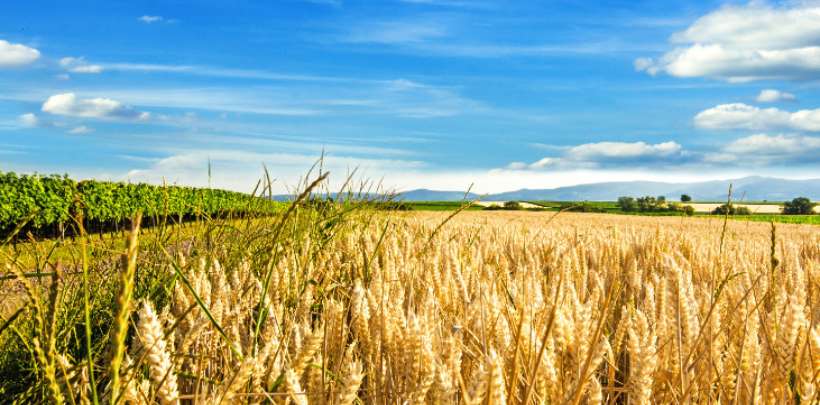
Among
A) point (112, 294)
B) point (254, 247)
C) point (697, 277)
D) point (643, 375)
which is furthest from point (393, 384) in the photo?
point (697, 277)

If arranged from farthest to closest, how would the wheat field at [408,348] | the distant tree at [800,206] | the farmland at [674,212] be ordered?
the distant tree at [800,206] < the farmland at [674,212] < the wheat field at [408,348]

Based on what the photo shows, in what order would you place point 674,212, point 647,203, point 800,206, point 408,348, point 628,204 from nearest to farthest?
point 408,348 < point 674,212 < point 800,206 < point 647,203 < point 628,204

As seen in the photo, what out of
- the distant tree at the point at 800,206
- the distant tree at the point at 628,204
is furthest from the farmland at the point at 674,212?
the distant tree at the point at 628,204

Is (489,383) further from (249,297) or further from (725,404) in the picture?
(249,297)

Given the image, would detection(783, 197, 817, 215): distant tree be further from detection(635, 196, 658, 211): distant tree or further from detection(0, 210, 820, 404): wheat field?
detection(0, 210, 820, 404): wheat field

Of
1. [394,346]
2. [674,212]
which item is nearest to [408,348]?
[394,346]

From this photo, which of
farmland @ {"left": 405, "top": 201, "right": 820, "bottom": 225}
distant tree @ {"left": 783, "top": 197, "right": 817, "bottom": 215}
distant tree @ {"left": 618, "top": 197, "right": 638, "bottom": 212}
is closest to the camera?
farmland @ {"left": 405, "top": 201, "right": 820, "bottom": 225}

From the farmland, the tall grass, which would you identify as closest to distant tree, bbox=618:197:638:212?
the farmland

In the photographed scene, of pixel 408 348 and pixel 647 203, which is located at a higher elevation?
pixel 647 203

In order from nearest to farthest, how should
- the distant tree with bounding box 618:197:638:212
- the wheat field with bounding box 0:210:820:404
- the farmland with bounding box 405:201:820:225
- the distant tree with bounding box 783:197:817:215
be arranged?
the wheat field with bounding box 0:210:820:404 → the farmland with bounding box 405:201:820:225 → the distant tree with bounding box 783:197:817:215 → the distant tree with bounding box 618:197:638:212

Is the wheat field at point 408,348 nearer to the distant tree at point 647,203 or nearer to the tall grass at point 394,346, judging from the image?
the tall grass at point 394,346

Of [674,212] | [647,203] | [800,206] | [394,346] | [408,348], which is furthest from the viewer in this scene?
[647,203]

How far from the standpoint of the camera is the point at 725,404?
1.58 metres

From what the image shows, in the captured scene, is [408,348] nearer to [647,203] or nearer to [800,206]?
[647,203]
